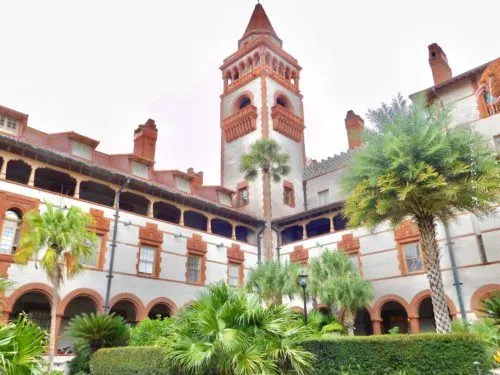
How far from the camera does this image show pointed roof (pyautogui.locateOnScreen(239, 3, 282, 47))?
1639 inches

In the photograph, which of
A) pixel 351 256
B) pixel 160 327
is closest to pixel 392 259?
pixel 351 256

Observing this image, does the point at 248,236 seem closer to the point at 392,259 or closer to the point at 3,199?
the point at 392,259

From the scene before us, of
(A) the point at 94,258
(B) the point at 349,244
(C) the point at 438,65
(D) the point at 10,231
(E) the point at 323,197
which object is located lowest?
(A) the point at 94,258

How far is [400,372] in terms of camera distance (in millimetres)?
9680

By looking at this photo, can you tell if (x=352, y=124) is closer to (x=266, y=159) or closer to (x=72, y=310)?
(x=266, y=159)

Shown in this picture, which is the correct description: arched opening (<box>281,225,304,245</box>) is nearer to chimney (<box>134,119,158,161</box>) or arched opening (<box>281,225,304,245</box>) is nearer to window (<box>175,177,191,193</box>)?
window (<box>175,177,191,193</box>)

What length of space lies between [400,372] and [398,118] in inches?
346

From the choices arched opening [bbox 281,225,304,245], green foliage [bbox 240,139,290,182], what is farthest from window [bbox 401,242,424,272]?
green foliage [bbox 240,139,290,182]

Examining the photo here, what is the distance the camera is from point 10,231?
19.8m

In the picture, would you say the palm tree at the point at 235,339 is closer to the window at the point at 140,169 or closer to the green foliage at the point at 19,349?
the green foliage at the point at 19,349

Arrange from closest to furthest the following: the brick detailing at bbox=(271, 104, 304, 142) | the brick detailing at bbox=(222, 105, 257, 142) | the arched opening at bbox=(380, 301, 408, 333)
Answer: the arched opening at bbox=(380, 301, 408, 333) → the brick detailing at bbox=(222, 105, 257, 142) → the brick detailing at bbox=(271, 104, 304, 142)

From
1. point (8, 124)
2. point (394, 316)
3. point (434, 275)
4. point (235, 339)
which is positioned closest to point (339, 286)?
point (434, 275)

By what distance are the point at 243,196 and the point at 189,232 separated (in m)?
9.06

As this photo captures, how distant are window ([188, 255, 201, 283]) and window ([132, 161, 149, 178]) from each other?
631 cm
